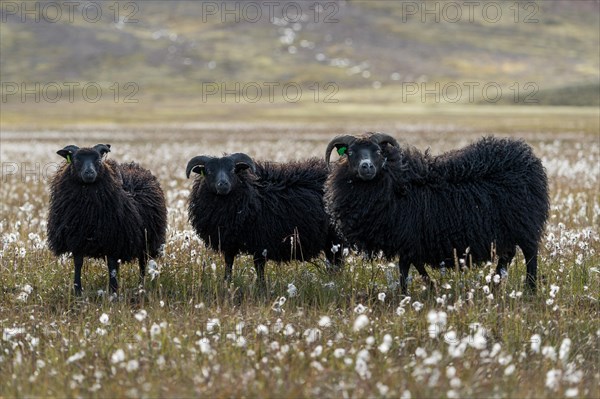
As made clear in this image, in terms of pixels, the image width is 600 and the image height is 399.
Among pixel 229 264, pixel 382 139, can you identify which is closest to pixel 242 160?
pixel 229 264

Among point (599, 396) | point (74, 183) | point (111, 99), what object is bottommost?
point (599, 396)

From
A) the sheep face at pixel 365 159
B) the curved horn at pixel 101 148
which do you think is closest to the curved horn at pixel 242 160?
the sheep face at pixel 365 159

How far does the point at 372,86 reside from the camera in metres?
165

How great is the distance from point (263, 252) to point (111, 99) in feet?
426

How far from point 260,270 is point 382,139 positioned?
2.39 m

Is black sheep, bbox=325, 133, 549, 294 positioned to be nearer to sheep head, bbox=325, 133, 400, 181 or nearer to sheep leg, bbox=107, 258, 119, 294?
sheep head, bbox=325, 133, 400, 181

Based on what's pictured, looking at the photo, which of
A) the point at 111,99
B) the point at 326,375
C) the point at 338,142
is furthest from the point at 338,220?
the point at 111,99

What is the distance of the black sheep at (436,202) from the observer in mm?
9586

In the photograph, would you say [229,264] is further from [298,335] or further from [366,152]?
[298,335]

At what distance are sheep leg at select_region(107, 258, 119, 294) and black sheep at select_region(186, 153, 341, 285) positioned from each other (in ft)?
4.19

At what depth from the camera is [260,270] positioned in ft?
34.0

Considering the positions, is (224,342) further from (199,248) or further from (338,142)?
(199,248)

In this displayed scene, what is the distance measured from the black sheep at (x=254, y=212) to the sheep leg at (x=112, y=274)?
128 cm

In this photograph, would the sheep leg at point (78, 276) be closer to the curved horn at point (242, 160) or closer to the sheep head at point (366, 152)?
the curved horn at point (242, 160)
